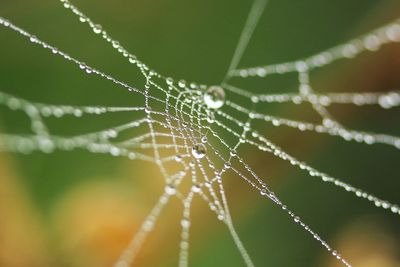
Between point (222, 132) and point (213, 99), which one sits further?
point (222, 132)

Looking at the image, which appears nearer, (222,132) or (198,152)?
(198,152)

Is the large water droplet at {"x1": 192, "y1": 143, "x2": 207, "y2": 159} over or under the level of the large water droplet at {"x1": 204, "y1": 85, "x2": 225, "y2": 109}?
under

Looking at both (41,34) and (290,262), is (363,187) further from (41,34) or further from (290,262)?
(41,34)

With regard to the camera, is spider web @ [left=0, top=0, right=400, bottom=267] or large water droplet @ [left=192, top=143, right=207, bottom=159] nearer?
large water droplet @ [left=192, top=143, right=207, bottom=159]

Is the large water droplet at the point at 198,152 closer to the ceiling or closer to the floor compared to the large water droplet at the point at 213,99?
closer to the floor

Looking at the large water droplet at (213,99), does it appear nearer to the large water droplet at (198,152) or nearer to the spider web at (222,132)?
the large water droplet at (198,152)

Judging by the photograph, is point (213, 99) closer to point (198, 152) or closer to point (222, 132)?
point (198, 152)

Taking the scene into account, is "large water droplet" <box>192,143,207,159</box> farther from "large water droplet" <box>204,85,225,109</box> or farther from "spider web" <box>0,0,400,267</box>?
"spider web" <box>0,0,400,267</box>

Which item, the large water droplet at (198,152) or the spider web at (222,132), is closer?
the large water droplet at (198,152)

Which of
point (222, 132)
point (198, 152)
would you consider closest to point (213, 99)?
point (198, 152)

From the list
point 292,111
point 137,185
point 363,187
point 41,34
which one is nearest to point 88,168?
point 137,185

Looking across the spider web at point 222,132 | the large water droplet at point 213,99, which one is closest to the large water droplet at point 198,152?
the large water droplet at point 213,99

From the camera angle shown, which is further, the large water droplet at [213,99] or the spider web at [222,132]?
the spider web at [222,132]

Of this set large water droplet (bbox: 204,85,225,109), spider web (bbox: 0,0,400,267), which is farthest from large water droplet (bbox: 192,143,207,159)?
spider web (bbox: 0,0,400,267)
